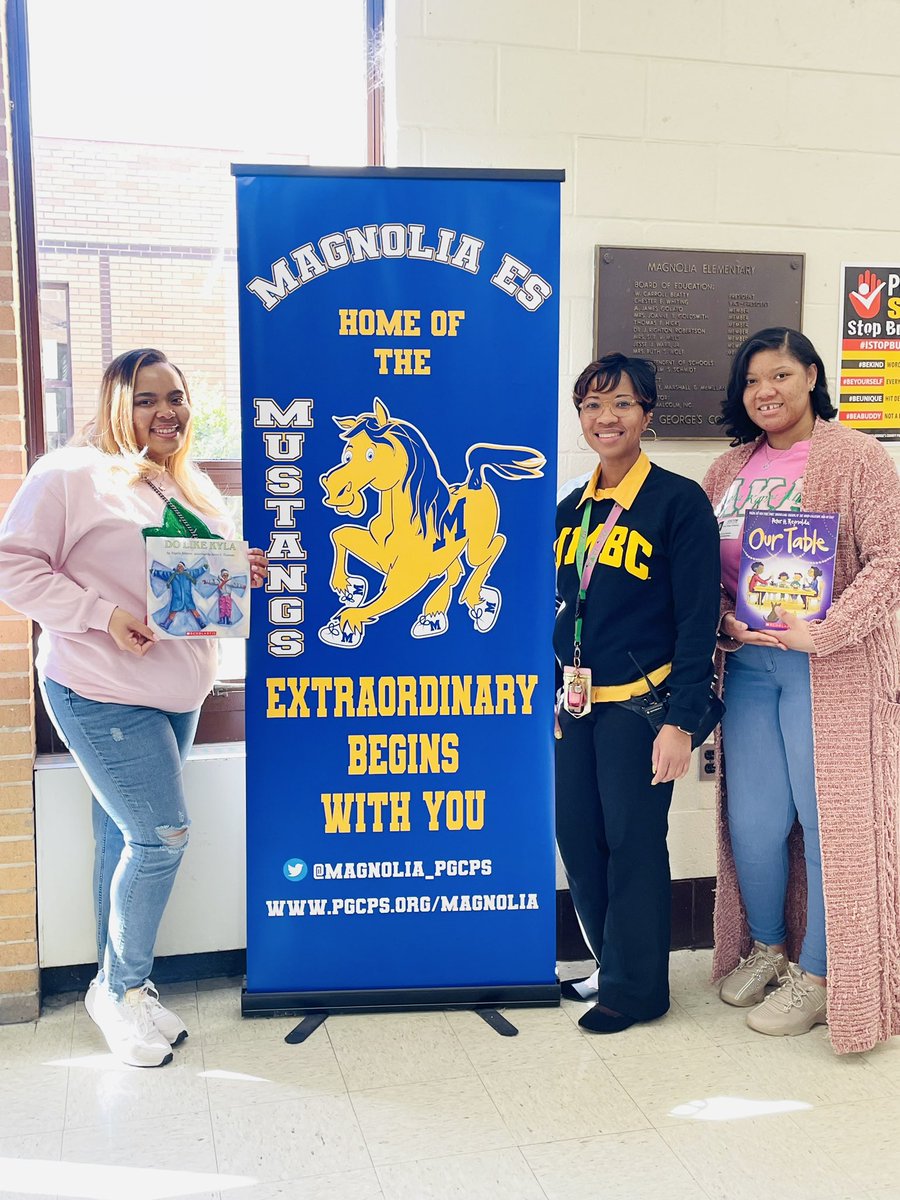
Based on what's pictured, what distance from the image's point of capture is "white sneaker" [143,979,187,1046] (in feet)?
7.75

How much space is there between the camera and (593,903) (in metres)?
2.52

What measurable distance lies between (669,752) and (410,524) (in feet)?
2.61

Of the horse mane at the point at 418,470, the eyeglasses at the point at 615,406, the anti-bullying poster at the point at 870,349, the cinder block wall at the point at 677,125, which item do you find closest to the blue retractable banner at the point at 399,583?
the horse mane at the point at 418,470

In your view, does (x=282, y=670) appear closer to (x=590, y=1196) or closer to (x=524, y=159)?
(x=590, y=1196)

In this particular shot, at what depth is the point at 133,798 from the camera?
7.39 ft

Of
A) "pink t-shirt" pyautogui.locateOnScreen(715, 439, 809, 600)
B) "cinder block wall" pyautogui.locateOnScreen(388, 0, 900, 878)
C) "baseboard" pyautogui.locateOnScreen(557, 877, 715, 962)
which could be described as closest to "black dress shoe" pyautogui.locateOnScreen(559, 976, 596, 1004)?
"baseboard" pyautogui.locateOnScreen(557, 877, 715, 962)

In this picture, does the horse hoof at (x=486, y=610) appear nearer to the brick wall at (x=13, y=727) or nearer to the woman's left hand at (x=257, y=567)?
the woman's left hand at (x=257, y=567)

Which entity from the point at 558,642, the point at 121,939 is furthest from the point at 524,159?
the point at 121,939

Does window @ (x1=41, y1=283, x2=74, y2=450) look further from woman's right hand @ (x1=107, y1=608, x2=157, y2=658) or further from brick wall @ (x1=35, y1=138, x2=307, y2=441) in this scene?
woman's right hand @ (x1=107, y1=608, x2=157, y2=658)

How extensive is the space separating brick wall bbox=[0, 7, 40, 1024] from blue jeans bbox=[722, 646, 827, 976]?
1714 millimetres

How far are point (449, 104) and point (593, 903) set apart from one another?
6.71 feet

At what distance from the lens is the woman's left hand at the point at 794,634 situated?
7.45ft

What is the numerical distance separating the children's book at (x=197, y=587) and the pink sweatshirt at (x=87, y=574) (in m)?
0.09

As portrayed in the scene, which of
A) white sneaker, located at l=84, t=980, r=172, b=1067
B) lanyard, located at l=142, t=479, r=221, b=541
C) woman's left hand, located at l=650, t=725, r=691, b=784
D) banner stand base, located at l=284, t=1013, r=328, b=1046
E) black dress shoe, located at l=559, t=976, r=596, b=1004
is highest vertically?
lanyard, located at l=142, t=479, r=221, b=541
